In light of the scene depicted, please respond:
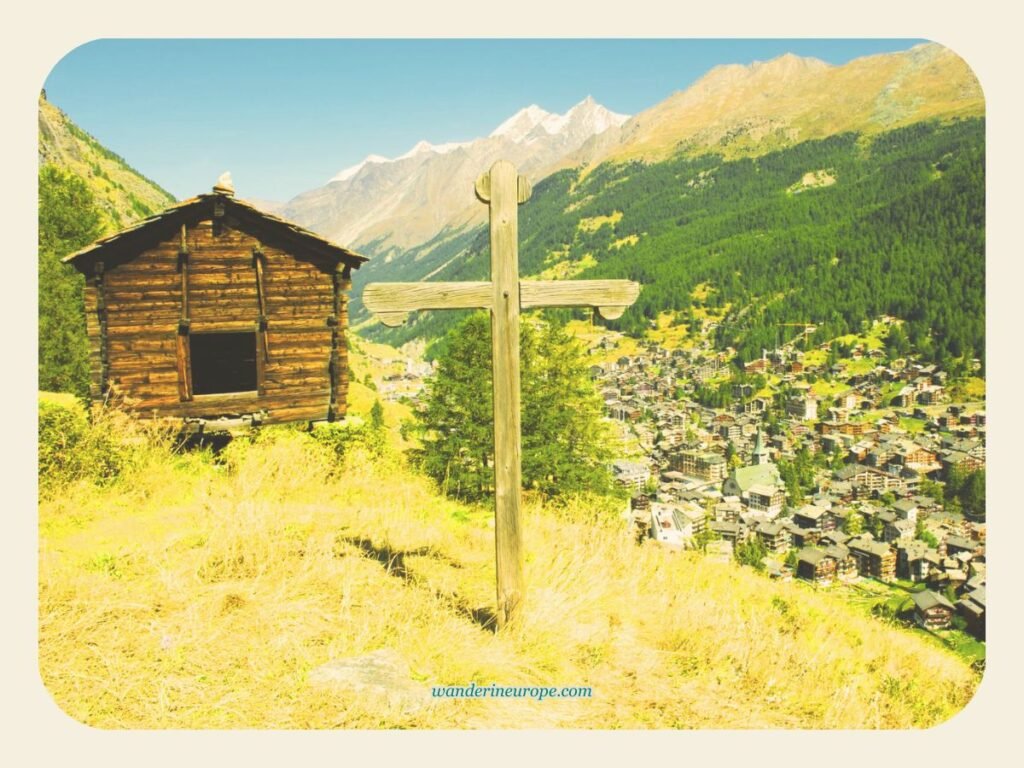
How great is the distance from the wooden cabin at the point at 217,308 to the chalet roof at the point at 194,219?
12mm

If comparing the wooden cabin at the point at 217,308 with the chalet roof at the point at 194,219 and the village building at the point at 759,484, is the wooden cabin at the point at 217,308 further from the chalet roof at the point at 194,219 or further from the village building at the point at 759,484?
the village building at the point at 759,484

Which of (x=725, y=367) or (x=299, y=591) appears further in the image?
(x=725, y=367)

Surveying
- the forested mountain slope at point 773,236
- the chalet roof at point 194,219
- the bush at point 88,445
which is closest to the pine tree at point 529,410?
the chalet roof at point 194,219

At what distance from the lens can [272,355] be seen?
6.76 meters

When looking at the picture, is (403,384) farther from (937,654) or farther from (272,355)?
(937,654)

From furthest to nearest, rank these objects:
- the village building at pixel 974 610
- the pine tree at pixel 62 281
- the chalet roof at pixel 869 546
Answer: the chalet roof at pixel 869 546
the pine tree at pixel 62 281
the village building at pixel 974 610

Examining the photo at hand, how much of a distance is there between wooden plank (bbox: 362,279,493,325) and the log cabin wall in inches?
154

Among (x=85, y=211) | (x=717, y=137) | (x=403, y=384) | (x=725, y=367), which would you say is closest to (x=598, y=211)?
(x=717, y=137)

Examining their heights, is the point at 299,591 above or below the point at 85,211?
below

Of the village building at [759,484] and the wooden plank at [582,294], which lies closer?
the wooden plank at [582,294]

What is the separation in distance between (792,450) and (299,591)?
26.9m

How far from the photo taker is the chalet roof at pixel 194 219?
6.12 meters

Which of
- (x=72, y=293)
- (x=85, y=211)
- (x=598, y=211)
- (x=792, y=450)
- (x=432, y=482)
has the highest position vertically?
(x=598, y=211)

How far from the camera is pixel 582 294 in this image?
354cm
